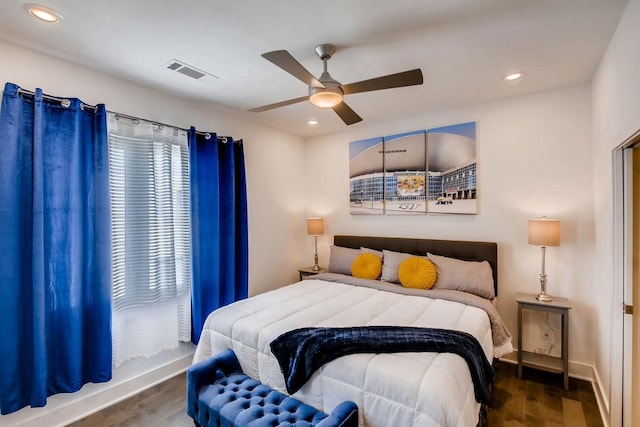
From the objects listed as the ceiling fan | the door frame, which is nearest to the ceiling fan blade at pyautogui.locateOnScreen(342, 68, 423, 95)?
the ceiling fan

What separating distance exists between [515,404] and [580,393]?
2.24ft

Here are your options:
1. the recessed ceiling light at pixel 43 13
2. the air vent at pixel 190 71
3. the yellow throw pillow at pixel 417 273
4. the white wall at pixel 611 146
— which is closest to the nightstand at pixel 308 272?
the yellow throw pillow at pixel 417 273

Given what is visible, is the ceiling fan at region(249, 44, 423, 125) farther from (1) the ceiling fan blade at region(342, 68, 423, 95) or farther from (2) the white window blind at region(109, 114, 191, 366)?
(2) the white window blind at region(109, 114, 191, 366)

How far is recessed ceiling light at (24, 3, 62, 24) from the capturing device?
1.71 metres

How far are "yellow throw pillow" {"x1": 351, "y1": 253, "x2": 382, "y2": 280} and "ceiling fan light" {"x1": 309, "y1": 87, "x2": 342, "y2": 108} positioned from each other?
80.5 inches

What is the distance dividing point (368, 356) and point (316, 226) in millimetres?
2658

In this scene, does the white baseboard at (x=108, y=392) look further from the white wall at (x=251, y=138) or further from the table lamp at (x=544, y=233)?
the table lamp at (x=544, y=233)

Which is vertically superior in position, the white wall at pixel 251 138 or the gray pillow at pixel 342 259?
the white wall at pixel 251 138

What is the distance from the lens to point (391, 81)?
6.41 ft

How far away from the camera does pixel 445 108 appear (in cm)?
347

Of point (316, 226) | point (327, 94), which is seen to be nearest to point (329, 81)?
point (327, 94)

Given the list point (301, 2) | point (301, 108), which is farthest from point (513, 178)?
point (301, 2)

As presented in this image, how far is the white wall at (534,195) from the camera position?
9.28ft

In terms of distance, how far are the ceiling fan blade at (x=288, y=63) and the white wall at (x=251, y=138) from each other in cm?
168
